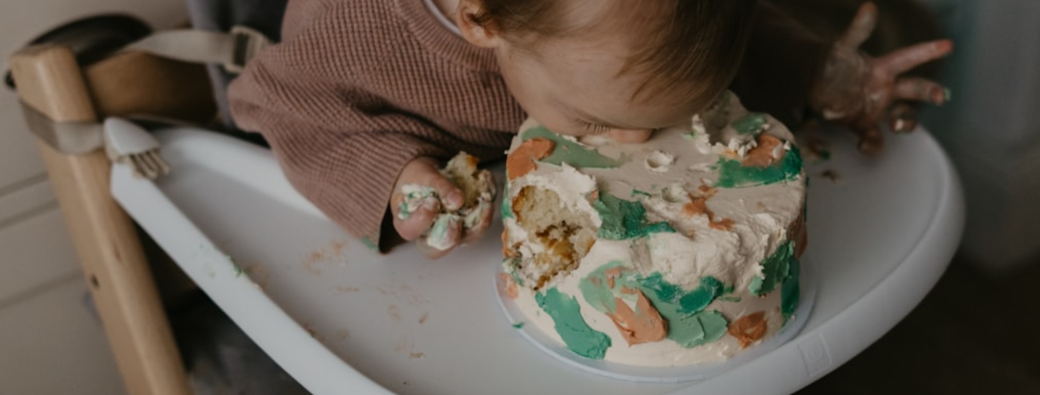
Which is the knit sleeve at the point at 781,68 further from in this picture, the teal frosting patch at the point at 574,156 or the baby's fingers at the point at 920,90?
the teal frosting patch at the point at 574,156

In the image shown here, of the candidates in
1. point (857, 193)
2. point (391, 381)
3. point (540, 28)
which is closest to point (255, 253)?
point (391, 381)

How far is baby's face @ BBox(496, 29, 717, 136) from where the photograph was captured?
45cm

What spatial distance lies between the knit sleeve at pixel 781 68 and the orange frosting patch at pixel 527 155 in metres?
0.24

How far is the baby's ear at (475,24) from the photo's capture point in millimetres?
470

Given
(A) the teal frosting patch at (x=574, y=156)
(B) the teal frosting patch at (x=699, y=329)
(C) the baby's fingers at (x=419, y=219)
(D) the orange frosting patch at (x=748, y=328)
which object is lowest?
(D) the orange frosting patch at (x=748, y=328)

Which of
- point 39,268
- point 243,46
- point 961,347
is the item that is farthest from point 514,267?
point 961,347

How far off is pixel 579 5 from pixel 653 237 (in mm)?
122

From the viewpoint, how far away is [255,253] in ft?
2.06

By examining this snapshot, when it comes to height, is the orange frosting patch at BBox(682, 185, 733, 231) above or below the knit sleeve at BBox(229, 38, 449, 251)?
above

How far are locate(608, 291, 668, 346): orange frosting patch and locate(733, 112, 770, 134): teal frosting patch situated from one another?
5.0 inches

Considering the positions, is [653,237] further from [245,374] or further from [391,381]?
[245,374]

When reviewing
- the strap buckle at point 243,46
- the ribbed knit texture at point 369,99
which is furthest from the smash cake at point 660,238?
the strap buckle at point 243,46

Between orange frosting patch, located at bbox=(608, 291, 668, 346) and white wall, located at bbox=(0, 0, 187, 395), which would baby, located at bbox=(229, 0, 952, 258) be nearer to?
orange frosting patch, located at bbox=(608, 291, 668, 346)

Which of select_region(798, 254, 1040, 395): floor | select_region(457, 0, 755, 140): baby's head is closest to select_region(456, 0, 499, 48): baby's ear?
select_region(457, 0, 755, 140): baby's head
